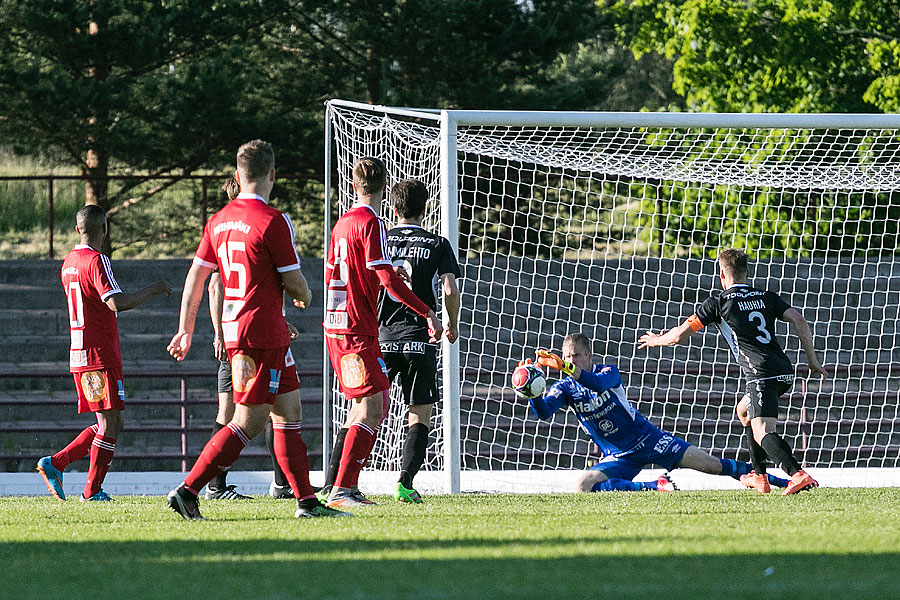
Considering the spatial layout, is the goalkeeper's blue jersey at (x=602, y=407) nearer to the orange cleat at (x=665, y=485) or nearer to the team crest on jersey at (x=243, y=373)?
the orange cleat at (x=665, y=485)

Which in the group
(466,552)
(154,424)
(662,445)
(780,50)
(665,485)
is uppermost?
(780,50)

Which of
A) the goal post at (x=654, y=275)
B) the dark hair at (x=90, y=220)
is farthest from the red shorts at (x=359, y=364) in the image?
the dark hair at (x=90, y=220)

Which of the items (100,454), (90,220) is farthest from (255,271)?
(100,454)

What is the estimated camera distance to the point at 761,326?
24.3ft

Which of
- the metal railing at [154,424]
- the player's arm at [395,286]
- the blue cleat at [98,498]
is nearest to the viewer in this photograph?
the player's arm at [395,286]

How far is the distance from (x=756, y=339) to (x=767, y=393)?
0.35 m

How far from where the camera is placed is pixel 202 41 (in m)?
22.1

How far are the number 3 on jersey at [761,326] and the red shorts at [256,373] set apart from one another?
11.1ft

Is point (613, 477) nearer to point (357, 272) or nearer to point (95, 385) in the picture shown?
point (357, 272)

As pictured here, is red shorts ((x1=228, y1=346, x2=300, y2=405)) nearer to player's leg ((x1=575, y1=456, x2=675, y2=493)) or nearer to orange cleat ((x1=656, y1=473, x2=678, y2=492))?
player's leg ((x1=575, y1=456, x2=675, y2=493))

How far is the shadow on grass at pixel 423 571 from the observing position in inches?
138

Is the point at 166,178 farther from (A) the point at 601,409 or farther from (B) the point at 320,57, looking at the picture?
(A) the point at 601,409

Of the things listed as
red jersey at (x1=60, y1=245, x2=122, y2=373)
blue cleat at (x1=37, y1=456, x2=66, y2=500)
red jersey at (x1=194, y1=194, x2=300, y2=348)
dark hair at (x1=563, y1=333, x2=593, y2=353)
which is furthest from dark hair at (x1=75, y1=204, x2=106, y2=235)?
dark hair at (x1=563, y1=333, x2=593, y2=353)

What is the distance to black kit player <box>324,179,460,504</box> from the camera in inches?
266
